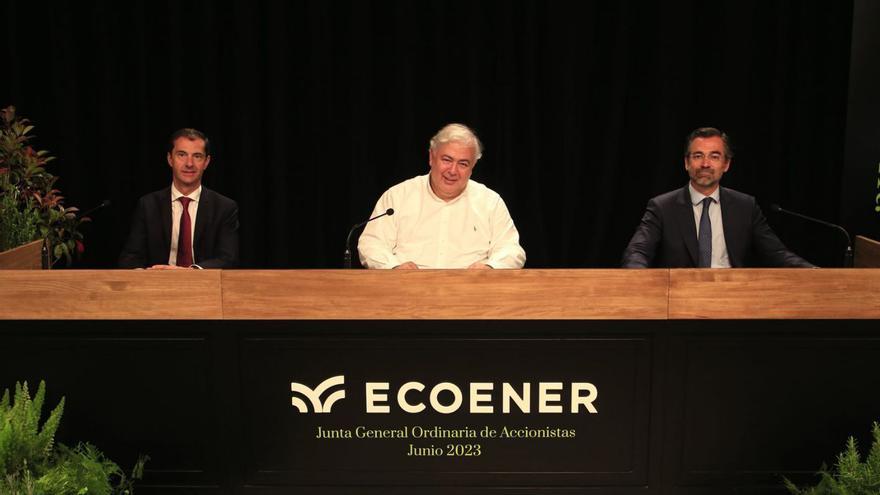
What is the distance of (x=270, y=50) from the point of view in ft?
15.9

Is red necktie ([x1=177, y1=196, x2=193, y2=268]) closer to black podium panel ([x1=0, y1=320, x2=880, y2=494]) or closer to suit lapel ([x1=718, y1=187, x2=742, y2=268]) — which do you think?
black podium panel ([x1=0, y1=320, x2=880, y2=494])

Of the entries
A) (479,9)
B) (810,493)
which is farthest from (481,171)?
(810,493)

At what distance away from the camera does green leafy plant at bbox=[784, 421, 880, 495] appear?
2279 mm

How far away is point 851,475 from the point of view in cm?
231

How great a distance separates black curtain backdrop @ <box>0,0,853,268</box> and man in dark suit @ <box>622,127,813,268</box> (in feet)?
4.14

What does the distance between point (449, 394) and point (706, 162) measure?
1866 mm

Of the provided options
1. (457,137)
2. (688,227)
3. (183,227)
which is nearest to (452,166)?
(457,137)

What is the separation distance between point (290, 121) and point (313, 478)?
9.63 ft

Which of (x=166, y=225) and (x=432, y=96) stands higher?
(x=432, y=96)

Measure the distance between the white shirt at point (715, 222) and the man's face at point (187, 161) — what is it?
236cm

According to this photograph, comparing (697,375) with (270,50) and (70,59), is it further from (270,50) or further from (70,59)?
(70,59)

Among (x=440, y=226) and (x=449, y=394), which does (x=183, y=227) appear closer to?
(x=440, y=226)

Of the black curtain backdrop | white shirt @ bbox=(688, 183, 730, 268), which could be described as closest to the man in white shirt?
white shirt @ bbox=(688, 183, 730, 268)

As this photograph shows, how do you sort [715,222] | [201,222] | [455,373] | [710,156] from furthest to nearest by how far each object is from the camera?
1. [201,222]
2. [715,222]
3. [710,156]
4. [455,373]
